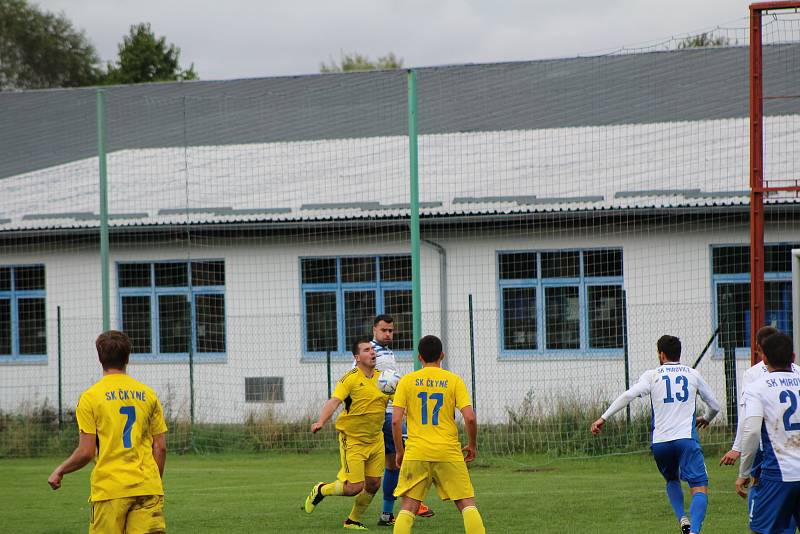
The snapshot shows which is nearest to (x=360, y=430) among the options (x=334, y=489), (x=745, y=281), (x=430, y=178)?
(x=334, y=489)

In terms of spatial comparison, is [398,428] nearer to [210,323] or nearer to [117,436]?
[117,436]

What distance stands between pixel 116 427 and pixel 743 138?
1651cm

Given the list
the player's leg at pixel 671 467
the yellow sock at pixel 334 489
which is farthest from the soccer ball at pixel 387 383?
the player's leg at pixel 671 467

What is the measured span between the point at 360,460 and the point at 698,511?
9.84 feet

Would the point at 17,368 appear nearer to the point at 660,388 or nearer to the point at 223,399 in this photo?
the point at 223,399

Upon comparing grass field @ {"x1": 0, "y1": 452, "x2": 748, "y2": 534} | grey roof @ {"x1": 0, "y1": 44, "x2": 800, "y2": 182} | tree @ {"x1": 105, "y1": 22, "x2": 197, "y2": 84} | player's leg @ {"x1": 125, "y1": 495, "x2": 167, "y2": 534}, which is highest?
tree @ {"x1": 105, "y1": 22, "x2": 197, "y2": 84}

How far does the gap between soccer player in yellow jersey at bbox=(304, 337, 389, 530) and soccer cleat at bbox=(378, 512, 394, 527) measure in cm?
29

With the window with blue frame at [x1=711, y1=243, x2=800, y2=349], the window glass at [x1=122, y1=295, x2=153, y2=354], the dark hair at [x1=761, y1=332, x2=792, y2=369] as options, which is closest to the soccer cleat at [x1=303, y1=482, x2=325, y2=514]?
the dark hair at [x1=761, y1=332, x2=792, y2=369]

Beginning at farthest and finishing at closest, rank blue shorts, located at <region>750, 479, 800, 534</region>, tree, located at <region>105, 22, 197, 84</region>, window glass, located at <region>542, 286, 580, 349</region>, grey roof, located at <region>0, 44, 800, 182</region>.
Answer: tree, located at <region>105, 22, 197, 84</region> → grey roof, located at <region>0, 44, 800, 182</region> → window glass, located at <region>542, 286, 580, 349</region> → blue shorts, located at <region>750, 479, 800, 534</region>

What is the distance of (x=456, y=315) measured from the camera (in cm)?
2002

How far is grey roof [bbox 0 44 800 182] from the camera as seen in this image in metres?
22.7

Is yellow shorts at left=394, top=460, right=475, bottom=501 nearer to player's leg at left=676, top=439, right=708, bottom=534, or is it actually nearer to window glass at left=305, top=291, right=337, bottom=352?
player's leg at left=676, top=439, right=708, bottom=534

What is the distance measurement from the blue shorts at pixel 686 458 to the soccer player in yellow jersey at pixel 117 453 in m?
4.28

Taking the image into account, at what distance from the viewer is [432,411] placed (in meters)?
8.58
